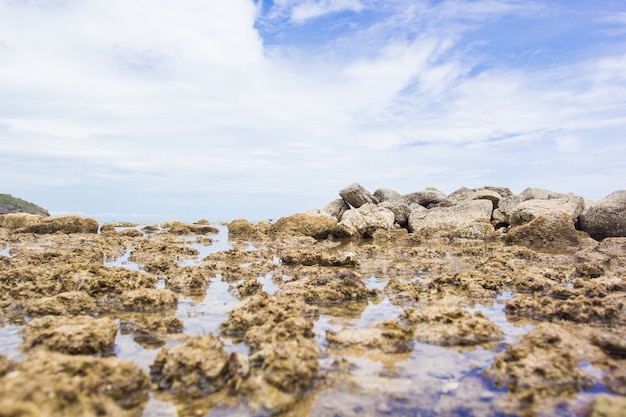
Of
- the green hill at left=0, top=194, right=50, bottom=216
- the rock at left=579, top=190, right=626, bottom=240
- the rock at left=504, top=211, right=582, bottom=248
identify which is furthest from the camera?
the green hill at left=0, top=194, right=50, bottom=216

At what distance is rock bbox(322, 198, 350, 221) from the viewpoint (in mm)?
31559

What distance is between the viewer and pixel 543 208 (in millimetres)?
23281

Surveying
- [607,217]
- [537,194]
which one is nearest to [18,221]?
[537,194]

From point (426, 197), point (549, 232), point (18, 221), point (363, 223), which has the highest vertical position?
point (426, 197)

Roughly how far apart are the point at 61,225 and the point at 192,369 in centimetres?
2601

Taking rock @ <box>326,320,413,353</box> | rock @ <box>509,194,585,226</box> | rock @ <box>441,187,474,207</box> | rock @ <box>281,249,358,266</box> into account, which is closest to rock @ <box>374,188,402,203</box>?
rock @ <box>441,187,474,207</box>

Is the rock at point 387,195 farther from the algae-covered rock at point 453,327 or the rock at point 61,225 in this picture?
the algae-covered rock at point 453,327

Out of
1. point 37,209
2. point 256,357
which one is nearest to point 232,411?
point 256,357

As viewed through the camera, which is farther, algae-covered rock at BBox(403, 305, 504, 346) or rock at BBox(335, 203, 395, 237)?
rock at BBox(335, 203, 395, 237)

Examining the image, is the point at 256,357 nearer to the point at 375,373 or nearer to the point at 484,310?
the point at 375,373

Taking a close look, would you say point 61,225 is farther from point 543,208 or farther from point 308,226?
point 543,208

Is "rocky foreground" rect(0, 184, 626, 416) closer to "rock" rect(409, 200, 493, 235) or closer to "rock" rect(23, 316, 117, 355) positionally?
"rock" rect(23, 316, 117, 355)

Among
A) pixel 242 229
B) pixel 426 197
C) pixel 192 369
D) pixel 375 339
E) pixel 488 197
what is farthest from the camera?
pixel 426 197

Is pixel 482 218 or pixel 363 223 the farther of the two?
pixel 363 223
